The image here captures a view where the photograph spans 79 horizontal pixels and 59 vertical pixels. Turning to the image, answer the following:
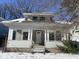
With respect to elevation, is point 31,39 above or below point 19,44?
above

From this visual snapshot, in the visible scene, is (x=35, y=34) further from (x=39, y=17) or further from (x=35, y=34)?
(x=39, y=17)

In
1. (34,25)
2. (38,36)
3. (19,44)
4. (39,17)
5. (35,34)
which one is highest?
(39,17)

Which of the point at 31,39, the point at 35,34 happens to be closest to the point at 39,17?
the point at 35,34

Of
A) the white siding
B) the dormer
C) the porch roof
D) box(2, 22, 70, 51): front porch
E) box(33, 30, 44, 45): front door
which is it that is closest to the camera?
the white siding

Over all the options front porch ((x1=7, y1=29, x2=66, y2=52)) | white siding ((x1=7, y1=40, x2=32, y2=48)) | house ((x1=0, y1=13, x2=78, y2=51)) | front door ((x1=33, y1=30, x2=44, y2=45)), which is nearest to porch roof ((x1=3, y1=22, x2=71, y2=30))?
house ((x1=0, y1=13, x2=78, y2=51))

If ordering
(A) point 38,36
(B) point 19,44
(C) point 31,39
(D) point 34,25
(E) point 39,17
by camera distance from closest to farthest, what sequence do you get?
(B) point 19,44 < (C) point 31,39 < (D) point 34,25 < (A) point 38,36 < (E) point 39,17

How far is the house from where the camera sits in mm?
21670

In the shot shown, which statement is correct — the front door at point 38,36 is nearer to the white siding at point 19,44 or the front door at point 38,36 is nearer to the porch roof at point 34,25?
the porch roof at point 34,25

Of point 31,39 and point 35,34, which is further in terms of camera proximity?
point 35,34

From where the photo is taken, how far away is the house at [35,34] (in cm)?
2167

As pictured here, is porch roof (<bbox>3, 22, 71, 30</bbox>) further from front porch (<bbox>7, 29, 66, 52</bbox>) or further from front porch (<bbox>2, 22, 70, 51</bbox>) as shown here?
front porch (<bbox>7, 29, 66, 52</bbox>)

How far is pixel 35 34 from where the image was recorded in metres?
24.2

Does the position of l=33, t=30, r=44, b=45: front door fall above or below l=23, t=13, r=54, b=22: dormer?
below

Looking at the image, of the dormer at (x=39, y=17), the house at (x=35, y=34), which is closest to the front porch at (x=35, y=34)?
the house at (x=35, y=34)
